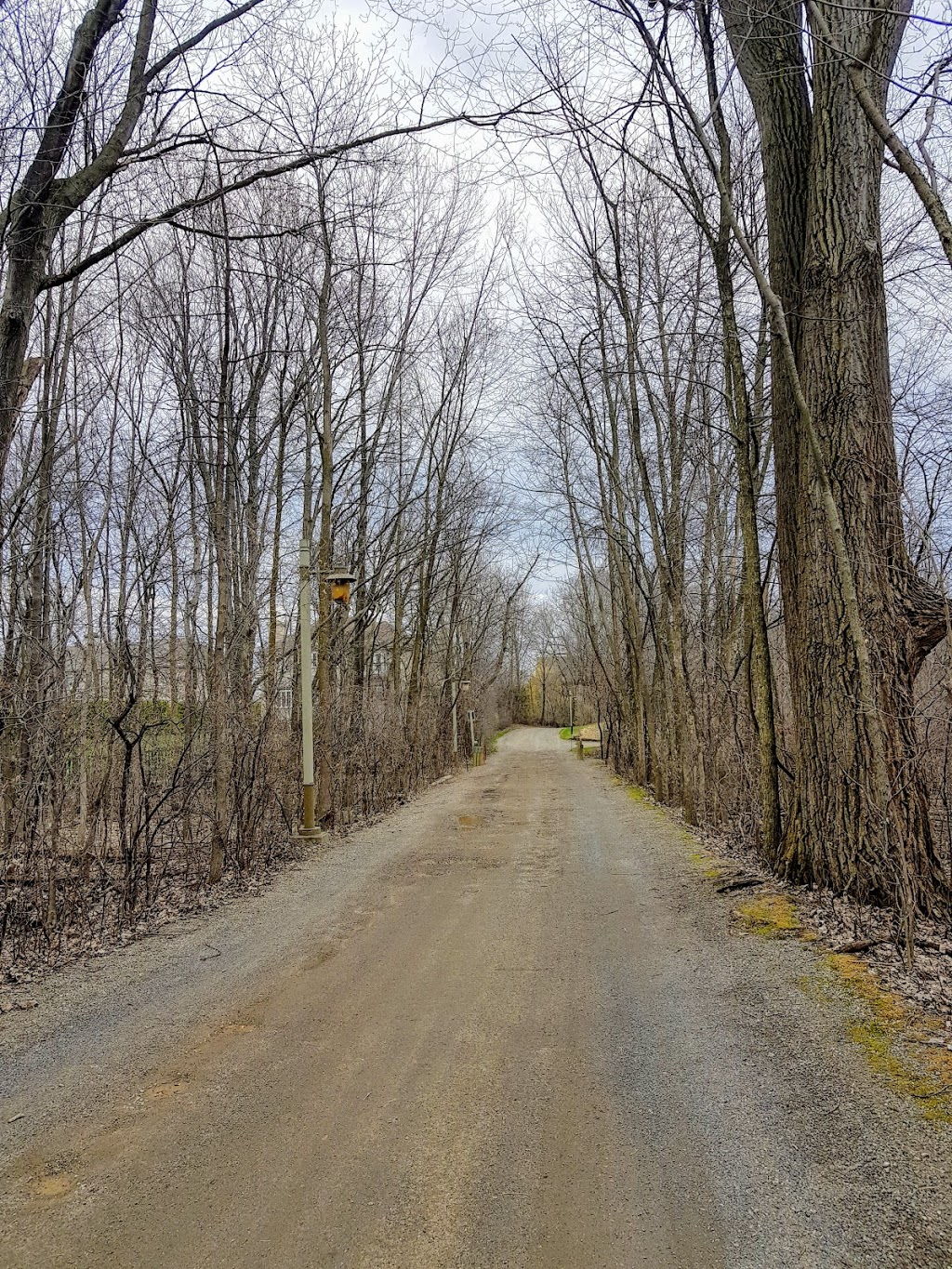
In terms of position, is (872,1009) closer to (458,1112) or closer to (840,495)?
(458,1112)

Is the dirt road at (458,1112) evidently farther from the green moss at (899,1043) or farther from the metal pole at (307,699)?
the metal pole at (307,699)

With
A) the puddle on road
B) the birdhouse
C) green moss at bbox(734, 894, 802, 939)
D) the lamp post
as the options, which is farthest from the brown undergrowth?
the birdhouse

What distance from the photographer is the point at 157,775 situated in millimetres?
7770

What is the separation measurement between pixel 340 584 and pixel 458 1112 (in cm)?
809

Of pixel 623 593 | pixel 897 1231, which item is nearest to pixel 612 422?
pixel 623 593

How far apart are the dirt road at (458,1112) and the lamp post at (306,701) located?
391 centimetres

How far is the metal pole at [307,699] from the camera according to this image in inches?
361

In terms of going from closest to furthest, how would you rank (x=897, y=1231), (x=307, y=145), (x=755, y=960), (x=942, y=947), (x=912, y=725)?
(x=897, y=1231) → (x=942, y=947) → (x=755, y=960) → (x=912, y=725) → (x=307, y=145)

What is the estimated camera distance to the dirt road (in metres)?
2.15

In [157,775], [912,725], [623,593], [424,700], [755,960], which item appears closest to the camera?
[755,960]

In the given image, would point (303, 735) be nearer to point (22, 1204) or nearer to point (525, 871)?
point (525, 871)

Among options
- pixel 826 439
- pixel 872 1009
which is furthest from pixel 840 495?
pixel 872 1009

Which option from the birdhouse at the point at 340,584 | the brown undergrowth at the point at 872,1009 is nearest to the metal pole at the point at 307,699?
the birdhouse at the point at 340,584

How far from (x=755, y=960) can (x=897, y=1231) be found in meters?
2.37
